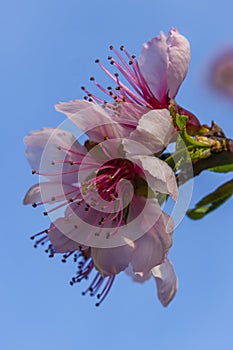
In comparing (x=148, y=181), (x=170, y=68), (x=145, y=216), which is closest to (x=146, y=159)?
(x=148, y=181)

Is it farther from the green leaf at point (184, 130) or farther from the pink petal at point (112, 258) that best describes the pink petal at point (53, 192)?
the green leaf at point (184, 130)

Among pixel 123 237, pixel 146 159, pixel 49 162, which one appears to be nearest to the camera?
pixel 146 159

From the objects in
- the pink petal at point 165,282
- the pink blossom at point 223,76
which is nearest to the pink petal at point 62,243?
the pink petal at point 165,282

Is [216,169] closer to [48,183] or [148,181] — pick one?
[148,181]

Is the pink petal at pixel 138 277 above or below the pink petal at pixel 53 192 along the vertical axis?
below

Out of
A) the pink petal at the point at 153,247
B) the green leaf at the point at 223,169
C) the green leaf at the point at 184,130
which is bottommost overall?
the pink petal at the point at 153,247

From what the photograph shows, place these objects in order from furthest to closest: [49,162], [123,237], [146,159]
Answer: [49,162], [123,237], [146,159]
